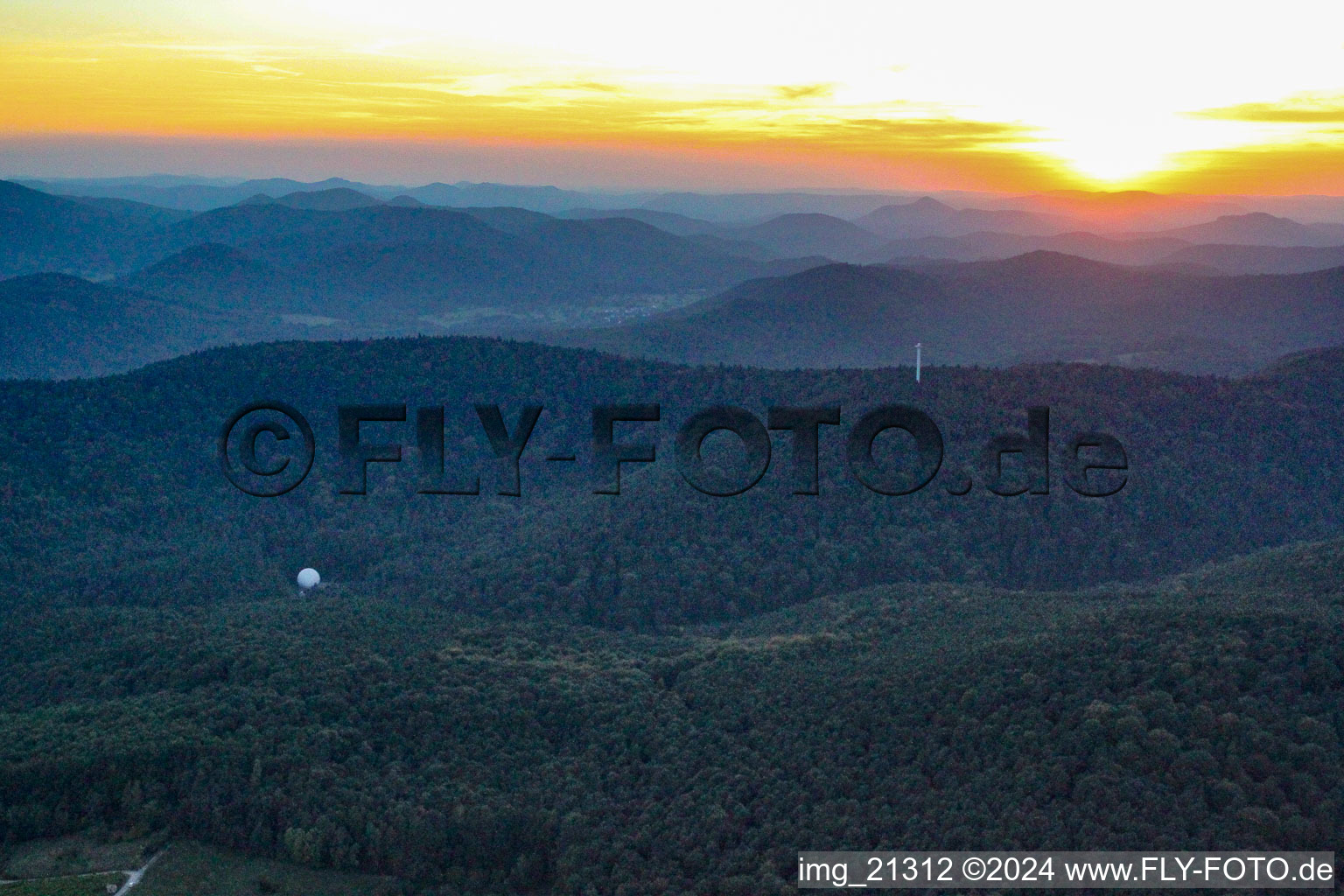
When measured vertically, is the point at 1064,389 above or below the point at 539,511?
above

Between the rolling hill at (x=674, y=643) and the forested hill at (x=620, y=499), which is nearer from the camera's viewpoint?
the rolling hill at (x=674, y=643)

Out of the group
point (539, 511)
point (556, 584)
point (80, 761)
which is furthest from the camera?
point (539, 511)

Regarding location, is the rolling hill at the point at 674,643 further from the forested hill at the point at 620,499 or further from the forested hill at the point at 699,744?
the forested hill at the point at 620,499

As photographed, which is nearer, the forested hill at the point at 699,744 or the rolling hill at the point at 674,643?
the forested hill at the point at 699,744

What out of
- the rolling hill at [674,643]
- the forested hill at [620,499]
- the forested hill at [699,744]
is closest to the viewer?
the forested hill at [699,744]

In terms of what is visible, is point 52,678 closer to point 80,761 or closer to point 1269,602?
point 80,761

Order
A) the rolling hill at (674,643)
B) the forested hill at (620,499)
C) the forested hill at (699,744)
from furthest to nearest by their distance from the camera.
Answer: the forested hill at (620,499), the rolling hill at (674,643), the forested hill at (699,744)

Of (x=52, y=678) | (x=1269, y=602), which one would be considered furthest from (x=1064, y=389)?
(x=52, y=678)

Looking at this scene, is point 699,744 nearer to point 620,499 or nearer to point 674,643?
point 674,643

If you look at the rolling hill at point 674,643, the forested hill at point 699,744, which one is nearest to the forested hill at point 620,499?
the rolling hill at point 674,643
